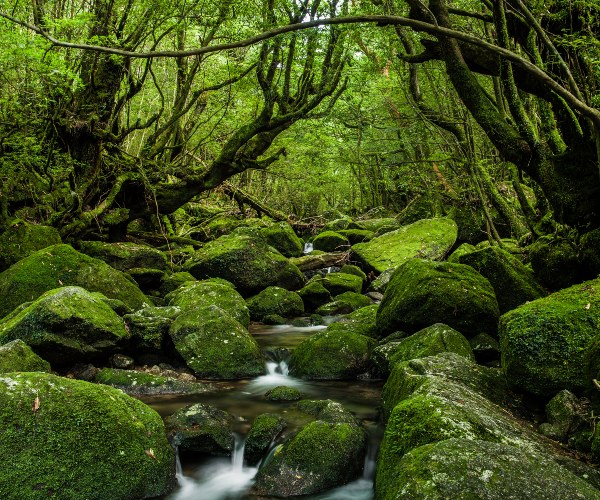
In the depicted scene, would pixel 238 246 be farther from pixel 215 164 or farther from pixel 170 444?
pixel 170 444

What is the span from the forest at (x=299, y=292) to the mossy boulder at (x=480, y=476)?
0.5 inches

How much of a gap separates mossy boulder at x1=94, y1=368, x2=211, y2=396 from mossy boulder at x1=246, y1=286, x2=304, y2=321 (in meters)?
4.65

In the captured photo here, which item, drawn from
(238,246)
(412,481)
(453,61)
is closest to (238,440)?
(412,481)

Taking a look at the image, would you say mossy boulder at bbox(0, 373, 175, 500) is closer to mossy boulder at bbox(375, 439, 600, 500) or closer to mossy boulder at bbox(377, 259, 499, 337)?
mossy boulder at bbox(375, 439, 600, 500)

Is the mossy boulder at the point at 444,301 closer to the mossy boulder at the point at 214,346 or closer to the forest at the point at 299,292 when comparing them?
the forest at the point at 299,292

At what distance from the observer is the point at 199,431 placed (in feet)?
15.7

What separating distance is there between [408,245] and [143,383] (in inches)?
380

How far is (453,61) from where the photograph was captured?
6508mm

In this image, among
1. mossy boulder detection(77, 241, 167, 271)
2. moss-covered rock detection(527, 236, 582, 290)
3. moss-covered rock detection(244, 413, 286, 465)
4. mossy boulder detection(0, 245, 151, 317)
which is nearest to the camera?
moss-covered rock detection(244, 413, 286, 465)

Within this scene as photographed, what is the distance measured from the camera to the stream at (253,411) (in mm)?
4309

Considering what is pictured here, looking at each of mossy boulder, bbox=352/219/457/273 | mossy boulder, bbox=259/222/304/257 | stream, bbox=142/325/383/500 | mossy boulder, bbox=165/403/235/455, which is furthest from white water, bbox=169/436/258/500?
mossy boulder, bbox=259/222/304/257

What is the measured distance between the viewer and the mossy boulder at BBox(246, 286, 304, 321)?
36.2ft

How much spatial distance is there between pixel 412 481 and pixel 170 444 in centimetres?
274

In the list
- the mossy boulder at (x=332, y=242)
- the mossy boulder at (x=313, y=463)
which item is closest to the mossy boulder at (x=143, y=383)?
the mossy boulder at (x=313, y=463)
